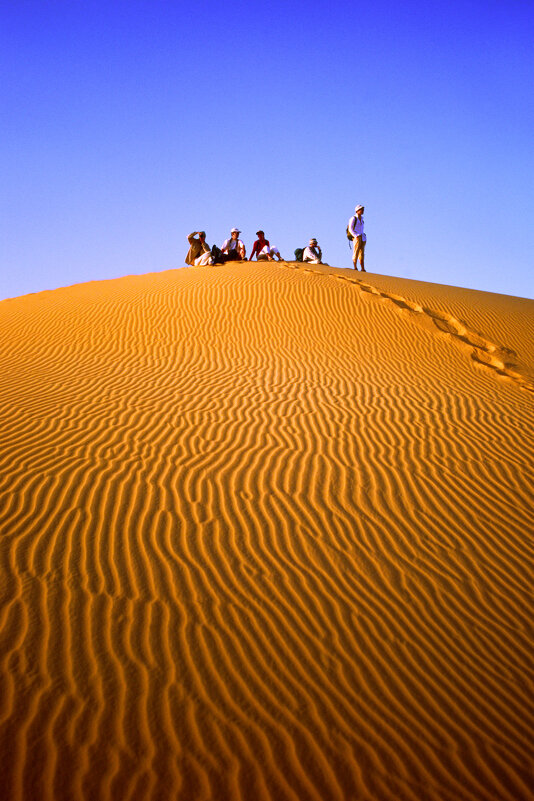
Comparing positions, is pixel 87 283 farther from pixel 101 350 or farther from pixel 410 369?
pixel 410 369

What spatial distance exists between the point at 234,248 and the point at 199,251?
124cm

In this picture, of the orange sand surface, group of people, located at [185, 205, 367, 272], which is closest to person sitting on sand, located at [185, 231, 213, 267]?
group of people, located at [185, 205, 367, 272]

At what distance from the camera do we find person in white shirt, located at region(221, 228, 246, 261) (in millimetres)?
19761

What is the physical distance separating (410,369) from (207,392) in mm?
4412

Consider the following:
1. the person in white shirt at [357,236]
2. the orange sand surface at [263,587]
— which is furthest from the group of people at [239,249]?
the orange sand surface at [263,587]

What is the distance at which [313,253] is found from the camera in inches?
854

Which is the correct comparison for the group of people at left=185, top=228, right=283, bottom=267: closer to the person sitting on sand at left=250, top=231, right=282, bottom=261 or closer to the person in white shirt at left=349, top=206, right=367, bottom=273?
the person sitting on sand at left=250, top=231, right=282, bottom=261

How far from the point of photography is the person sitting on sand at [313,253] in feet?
70.7

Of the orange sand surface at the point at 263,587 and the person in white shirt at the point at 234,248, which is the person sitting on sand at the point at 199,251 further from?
the orange sand surface at the point at 263,587

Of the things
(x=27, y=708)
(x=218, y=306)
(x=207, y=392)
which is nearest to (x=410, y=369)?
(x=207, y=392)

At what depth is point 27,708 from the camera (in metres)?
3.61

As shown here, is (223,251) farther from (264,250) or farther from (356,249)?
(356,249)

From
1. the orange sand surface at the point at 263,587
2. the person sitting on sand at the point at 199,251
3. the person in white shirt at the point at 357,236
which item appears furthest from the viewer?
the person sitting on sand at the point at 199,251

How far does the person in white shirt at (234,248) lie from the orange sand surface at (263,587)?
32.8ft
